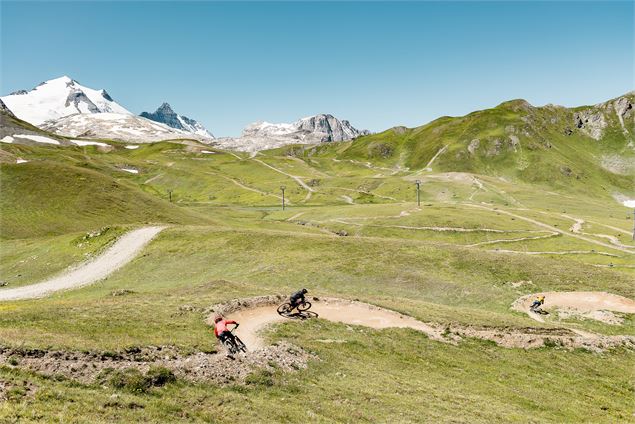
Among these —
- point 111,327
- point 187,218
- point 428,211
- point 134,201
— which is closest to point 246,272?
point 111,327

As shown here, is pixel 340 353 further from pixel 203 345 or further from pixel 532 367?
pixel 532 367

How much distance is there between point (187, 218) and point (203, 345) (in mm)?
84261

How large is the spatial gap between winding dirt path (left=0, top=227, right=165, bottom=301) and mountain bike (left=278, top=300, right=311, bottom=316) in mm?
35861

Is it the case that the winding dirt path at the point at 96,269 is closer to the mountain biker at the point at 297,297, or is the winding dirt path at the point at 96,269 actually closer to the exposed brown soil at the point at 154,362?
the mountain biker at the point at 297,297

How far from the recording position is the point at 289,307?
34938 millimetres

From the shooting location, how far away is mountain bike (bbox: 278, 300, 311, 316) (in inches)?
1362

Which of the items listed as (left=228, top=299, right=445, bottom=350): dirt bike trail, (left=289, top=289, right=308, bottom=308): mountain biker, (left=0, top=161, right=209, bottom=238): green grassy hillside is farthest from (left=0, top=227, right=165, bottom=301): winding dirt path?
(left=289, top=289, right=308, bottom=308): mountain biker

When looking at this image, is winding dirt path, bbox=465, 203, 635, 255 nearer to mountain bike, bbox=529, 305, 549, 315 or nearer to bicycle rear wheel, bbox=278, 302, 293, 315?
mountain bike, bbox=529, 305, 549, 315

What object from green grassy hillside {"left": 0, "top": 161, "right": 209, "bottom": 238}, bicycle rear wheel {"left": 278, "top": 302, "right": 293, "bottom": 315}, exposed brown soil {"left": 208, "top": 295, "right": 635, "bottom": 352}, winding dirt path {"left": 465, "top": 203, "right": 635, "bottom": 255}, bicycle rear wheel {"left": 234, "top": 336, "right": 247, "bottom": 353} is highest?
green grassy hillside {"left": 0, "top": 161, "right": 209, "bottom": 238}

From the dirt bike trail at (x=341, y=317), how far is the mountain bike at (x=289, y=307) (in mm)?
543

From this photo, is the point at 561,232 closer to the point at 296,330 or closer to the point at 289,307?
the point at 289,307

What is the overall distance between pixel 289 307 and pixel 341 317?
4847 millimetres

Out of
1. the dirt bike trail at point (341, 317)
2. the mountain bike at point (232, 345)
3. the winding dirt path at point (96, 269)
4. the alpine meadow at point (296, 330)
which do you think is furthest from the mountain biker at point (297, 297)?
the winding dirt path at point (96, 269)

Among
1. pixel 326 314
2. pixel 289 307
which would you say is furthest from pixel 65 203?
pixel 326 314
